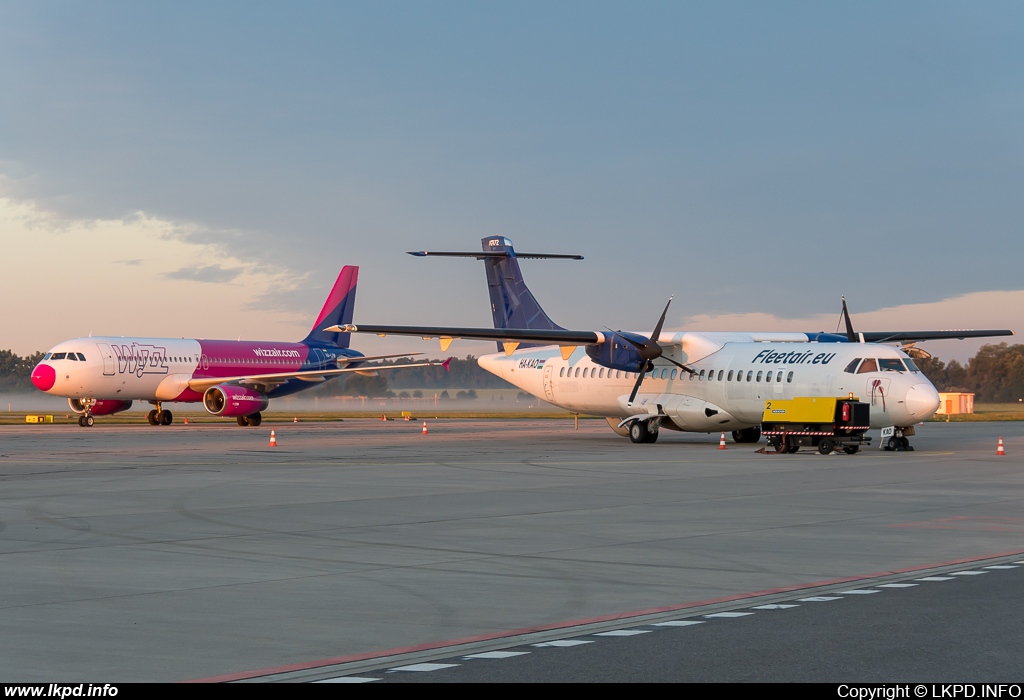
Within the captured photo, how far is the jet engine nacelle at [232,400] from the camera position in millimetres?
52562

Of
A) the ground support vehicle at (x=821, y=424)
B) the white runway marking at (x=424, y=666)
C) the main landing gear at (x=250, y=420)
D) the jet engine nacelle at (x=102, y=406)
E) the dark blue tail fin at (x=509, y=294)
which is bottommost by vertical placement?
the white runway marking at (x=424, y=666)

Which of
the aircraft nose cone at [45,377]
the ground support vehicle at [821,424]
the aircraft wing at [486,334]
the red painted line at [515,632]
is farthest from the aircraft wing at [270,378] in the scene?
the red painted line at [515,632]

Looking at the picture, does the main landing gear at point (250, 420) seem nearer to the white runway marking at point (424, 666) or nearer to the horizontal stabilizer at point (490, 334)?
the horizontal stabilizer at point (490, 334)

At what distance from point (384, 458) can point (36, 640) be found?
21157 millimetres

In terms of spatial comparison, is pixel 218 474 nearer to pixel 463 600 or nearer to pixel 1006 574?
pixel 463 600

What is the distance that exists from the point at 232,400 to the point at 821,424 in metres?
29.8

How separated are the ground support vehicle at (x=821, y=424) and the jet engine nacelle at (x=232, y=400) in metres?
28.4

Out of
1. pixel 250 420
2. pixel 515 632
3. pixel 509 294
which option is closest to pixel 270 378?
pixel 250 420

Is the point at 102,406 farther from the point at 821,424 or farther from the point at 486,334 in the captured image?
the point at 821,424

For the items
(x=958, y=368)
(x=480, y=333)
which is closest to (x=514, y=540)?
(x=480, y=333)

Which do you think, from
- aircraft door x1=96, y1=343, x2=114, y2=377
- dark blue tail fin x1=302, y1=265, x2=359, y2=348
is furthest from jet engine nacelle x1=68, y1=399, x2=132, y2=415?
dark blue tail fin x1=302, y1=265, x2=359, y2=348

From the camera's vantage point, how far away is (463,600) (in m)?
9.77

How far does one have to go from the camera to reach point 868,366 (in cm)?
3188

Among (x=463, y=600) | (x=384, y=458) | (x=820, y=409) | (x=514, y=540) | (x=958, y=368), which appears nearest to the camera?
(x=463, y=600)
